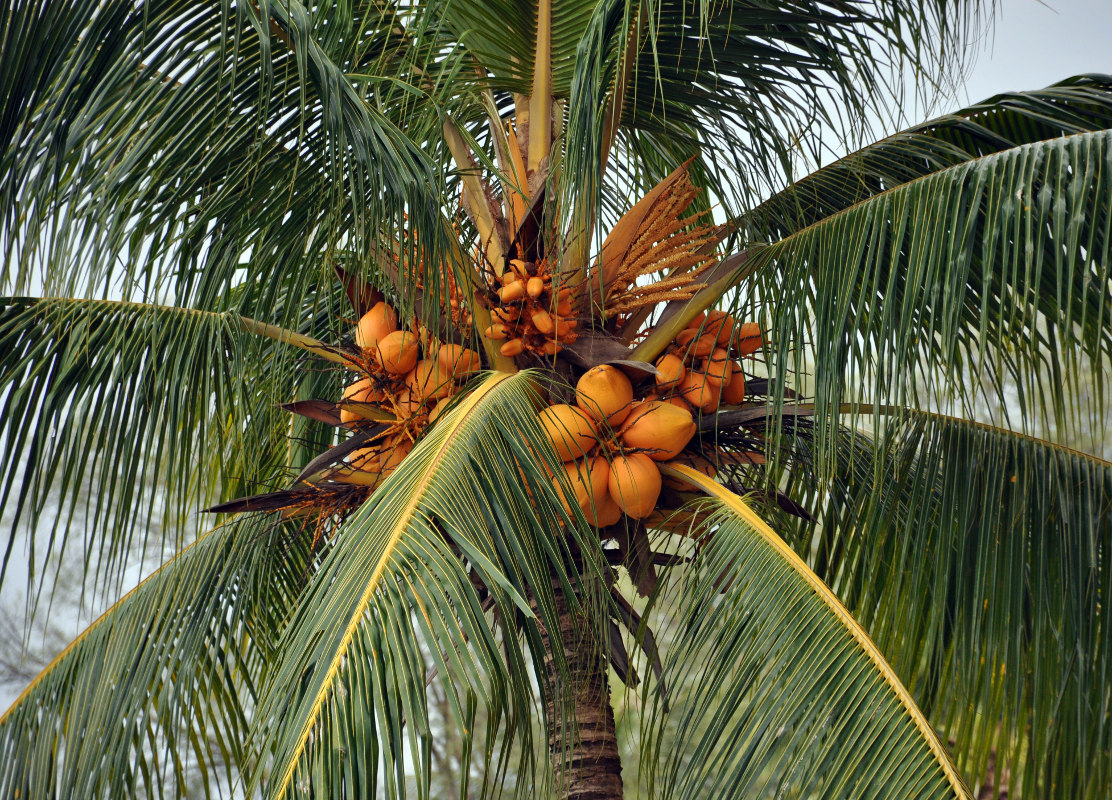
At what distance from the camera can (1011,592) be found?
200 centimetres

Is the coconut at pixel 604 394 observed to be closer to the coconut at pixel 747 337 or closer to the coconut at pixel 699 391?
the coconut at pixel 699 391

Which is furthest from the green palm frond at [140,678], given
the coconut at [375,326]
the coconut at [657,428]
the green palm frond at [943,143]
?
the green palm frond at [943,143]

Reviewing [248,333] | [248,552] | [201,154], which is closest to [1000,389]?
[248,333]

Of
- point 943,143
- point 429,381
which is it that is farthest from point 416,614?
point 943,143

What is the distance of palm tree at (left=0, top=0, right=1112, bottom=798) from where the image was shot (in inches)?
59.2

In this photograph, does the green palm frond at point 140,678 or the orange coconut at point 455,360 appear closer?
the orange coconut at point 455,360

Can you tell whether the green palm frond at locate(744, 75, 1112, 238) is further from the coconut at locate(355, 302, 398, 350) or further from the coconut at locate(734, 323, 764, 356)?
the coconut at locate(355, 302, 398, 350)

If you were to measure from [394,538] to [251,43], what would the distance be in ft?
4.37

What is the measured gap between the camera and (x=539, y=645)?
4.89ft

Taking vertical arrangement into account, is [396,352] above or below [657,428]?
above

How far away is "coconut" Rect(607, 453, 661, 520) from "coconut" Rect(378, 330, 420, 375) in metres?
0.47

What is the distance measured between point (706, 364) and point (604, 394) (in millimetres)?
249

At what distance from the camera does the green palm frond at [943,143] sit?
217cm

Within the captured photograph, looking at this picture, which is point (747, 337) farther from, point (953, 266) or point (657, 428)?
point (953, 266)
